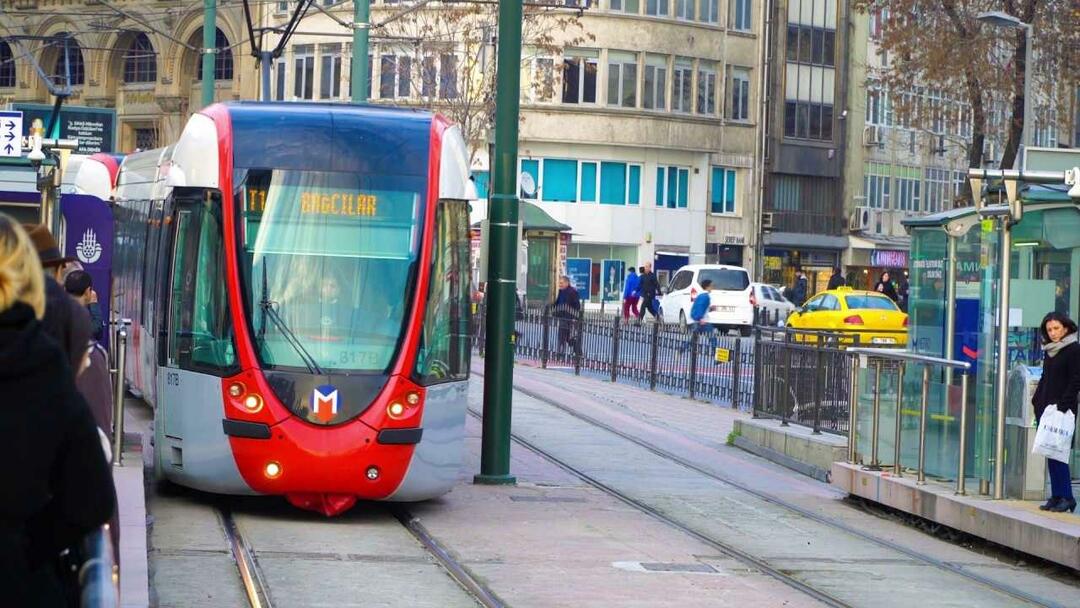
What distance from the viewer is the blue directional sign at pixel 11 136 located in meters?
17.5

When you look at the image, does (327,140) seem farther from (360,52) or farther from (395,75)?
(395,75)

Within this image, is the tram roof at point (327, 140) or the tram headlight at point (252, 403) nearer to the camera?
the tram headlight at point (252, 403)

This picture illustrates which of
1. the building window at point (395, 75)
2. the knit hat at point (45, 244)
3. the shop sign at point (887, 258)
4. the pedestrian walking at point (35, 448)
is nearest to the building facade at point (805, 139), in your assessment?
the shop sign at point (887, 258)

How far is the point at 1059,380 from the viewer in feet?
43.6

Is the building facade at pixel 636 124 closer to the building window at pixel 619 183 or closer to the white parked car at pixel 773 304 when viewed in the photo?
the building window at pixel 619 183

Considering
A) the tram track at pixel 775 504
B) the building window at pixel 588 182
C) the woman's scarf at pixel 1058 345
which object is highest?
the building window at pixel 588 182

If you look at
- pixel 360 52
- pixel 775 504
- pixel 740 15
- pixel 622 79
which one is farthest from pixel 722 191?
pixel 775 504

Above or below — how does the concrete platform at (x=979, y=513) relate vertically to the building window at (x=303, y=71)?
below

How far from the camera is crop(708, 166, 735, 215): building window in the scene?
65875 mm

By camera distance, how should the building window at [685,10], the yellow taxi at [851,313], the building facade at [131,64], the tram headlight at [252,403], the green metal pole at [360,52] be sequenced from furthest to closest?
the building facade at [131,64] < the building window at [685,10] < the yellow taxi at [851,313] < the green metal pole at [360,52] < the tram headlight at [252,403]

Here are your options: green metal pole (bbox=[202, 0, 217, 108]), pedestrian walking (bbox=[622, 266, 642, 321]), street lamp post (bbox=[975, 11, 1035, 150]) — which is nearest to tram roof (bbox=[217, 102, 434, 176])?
green metal pole (bbox=[202, 0, 217, 108])

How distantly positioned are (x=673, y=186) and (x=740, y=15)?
679cm

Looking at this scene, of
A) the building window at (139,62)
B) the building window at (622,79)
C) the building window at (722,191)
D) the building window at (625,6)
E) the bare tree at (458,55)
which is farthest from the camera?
the building window at (139,62)

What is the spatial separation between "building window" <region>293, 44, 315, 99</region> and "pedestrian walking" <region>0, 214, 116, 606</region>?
59929 millimetres
